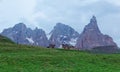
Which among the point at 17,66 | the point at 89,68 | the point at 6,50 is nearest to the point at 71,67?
the point at 89,68

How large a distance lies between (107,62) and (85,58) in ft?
11.6

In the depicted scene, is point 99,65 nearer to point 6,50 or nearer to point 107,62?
point 107,62

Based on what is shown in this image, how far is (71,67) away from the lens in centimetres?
5078

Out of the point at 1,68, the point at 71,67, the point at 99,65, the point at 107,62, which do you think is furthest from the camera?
the point at 107,62

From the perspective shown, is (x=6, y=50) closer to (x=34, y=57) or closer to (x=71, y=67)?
(x=34, y=57)

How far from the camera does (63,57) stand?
58031mm

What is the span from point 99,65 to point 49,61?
7328 millimetres

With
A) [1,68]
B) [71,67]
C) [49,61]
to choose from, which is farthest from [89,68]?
[1,68]

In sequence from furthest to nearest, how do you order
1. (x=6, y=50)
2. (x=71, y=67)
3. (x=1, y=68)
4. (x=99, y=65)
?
(x=6, y=50) → (x=99, y=65) → (x=71, y=67) → (x=1, y=68)

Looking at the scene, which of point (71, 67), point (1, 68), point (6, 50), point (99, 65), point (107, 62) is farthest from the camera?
point (6, 50)

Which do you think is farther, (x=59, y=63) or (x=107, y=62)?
(x=107, y=62)

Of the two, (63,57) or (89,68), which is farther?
(63,57)

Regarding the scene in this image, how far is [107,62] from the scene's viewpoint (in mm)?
57938

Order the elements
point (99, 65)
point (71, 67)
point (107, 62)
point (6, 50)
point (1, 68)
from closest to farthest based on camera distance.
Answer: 1. point (1, 68)
2. point (71, 67)
3. point (99, 65)
4. point (107, 62)
5. point (6, 50)
